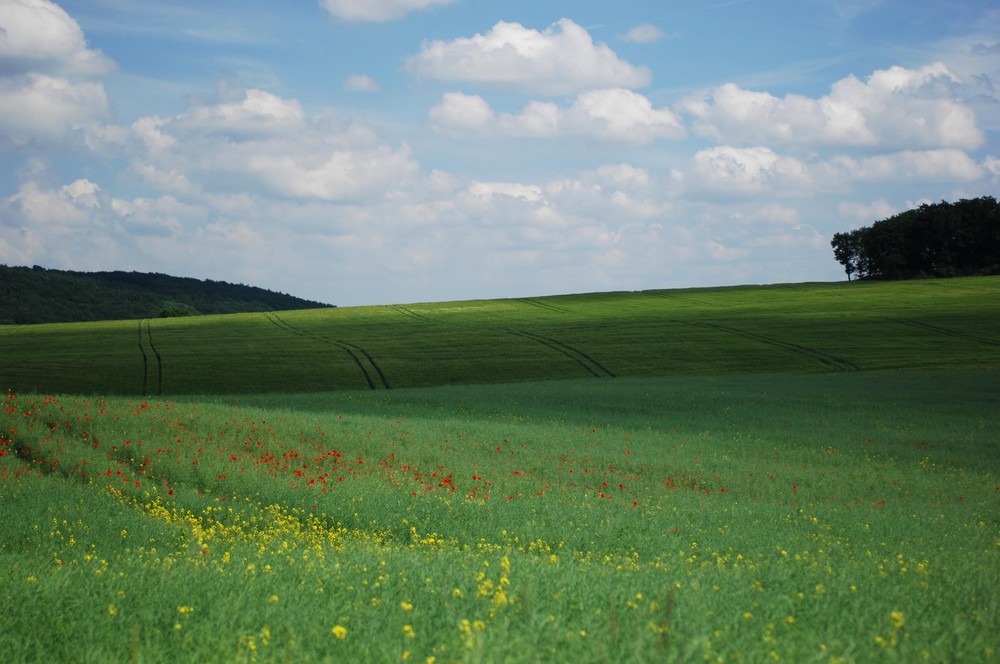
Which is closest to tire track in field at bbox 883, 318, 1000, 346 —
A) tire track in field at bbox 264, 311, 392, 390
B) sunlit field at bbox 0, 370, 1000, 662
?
sunlit field at bbox 0, 370, 1000, 662

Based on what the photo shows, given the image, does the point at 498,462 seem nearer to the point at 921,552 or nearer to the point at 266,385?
the point at 921,552

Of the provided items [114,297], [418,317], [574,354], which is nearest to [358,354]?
[574,354]

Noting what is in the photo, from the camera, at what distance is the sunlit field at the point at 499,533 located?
6.20 metres

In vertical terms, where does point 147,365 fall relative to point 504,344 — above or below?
below

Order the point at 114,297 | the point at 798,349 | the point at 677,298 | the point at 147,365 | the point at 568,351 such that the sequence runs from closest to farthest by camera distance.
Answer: the point at 147,365 → the point at 798,349 → the point at 568,351 → the point at 677,298 → the point at 114,297

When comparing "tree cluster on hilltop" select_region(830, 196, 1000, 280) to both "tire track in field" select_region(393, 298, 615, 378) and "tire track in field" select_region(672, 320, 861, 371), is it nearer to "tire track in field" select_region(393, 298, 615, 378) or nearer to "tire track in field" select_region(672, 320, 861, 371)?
"tire track in field" select_region(672, 320, 861, 371)

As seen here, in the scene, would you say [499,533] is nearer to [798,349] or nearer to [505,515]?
[505,515]

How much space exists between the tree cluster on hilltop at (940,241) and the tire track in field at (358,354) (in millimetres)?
71505

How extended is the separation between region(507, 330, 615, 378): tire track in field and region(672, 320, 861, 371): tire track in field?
12136 millimetres

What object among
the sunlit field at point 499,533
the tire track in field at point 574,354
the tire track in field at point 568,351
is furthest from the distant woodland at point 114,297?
the sunlit field at point 499,533

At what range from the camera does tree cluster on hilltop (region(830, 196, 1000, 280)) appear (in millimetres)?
97500

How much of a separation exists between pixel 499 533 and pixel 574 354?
129ft

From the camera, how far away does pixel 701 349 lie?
53062mm

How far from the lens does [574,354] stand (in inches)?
2058
